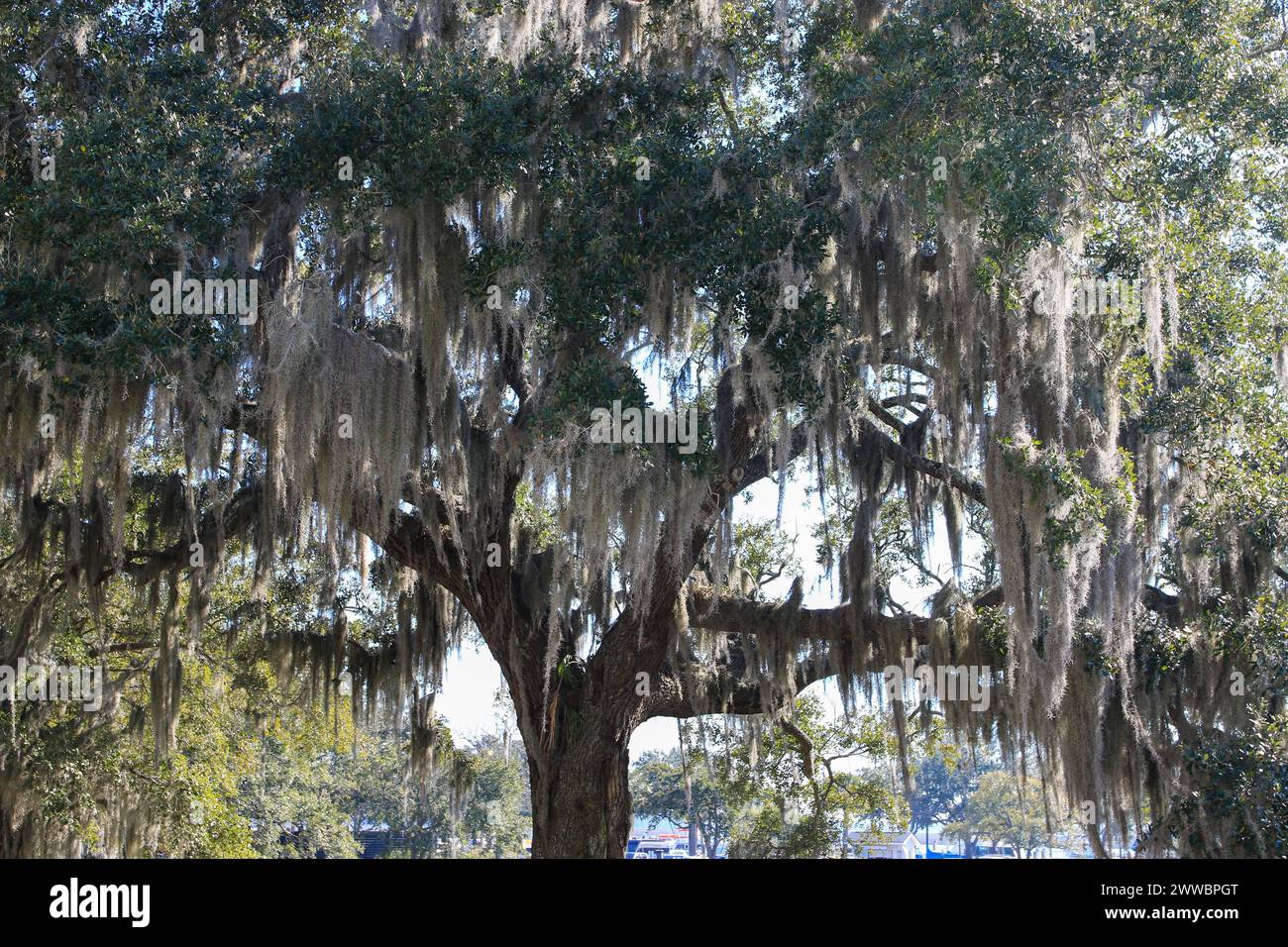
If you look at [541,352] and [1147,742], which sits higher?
[541,352]

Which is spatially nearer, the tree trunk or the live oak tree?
the live oak tree

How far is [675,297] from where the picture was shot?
7898 millimetres

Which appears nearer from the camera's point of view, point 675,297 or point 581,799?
point 675,297

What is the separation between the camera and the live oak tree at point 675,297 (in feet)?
24.2

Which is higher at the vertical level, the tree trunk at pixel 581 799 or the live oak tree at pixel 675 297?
the live oak tree at pixel 675 297

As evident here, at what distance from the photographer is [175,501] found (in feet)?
33.3

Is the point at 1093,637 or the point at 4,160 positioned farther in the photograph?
the point at 1093,637

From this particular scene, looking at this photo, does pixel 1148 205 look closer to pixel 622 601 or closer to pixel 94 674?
pixel 622 601

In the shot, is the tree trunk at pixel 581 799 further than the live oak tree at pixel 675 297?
Yes

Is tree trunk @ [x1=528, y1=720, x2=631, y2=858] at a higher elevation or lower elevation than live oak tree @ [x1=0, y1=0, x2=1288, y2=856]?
lower

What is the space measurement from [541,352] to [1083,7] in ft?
13.1

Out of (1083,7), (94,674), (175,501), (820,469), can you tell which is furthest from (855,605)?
(94,674)

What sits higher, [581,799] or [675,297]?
[675,297]

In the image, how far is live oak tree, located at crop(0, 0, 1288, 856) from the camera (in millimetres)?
7387
